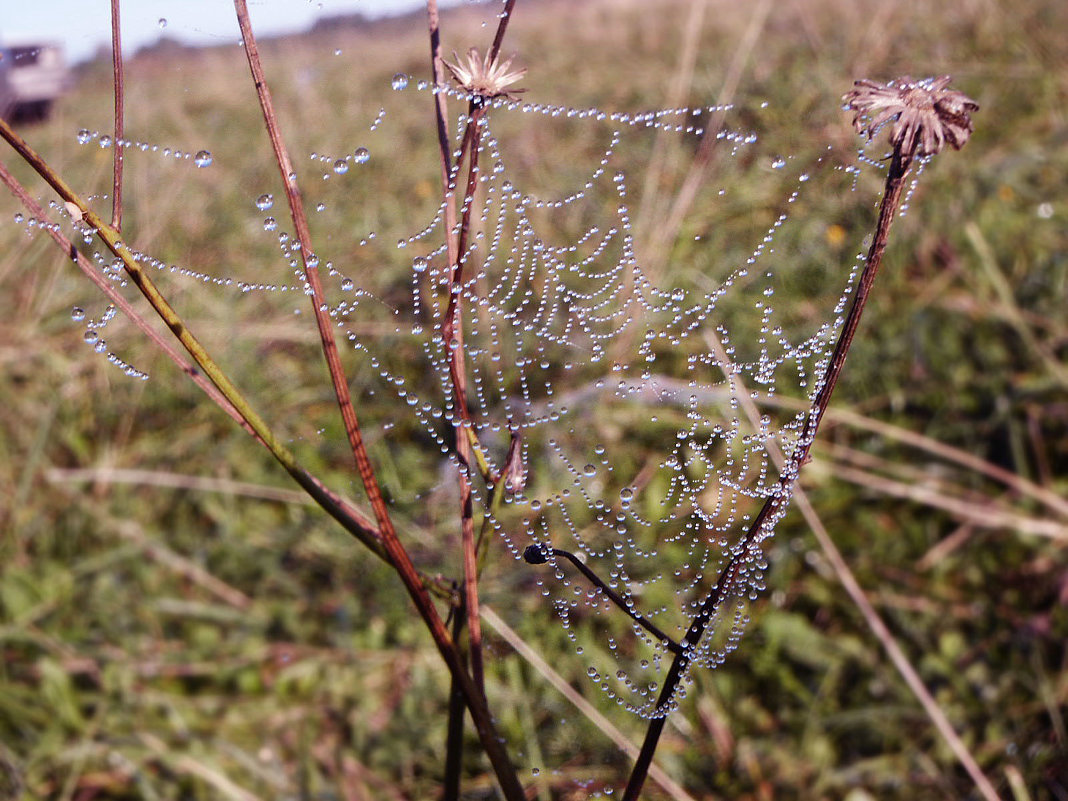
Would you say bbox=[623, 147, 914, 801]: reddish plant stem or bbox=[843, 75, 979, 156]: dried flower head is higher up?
bbox=[843, 75, 979, 156]: dried flower head

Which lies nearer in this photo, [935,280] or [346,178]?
[935,280]

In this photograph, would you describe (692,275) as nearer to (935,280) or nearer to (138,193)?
(935,280)

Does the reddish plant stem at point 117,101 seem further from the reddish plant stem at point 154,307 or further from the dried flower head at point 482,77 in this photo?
the dried flower head at point 482,77

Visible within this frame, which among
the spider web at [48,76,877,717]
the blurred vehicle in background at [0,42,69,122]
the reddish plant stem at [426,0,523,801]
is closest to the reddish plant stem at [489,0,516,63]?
the reddish plant stem at [426,0,523,801]

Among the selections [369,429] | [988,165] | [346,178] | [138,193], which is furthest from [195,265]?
[988,165]

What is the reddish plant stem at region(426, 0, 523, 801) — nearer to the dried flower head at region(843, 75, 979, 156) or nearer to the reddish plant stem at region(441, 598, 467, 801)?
the reddish plant stem at region(441, 598, 467, 801)

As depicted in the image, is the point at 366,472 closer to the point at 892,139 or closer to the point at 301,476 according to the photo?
the point at 301,476

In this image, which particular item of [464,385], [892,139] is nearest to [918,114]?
[892,139]
